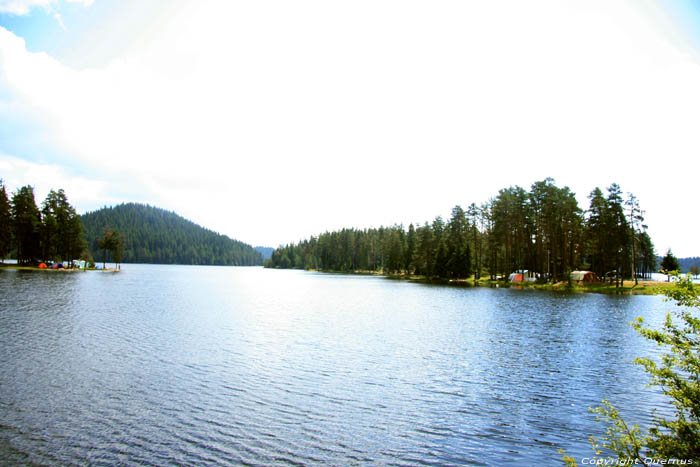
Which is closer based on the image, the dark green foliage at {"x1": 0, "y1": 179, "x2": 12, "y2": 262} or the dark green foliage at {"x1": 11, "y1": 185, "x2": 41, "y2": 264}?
the dark green foliage at {"x1": 0, "y1": 179, "x2": 12, "y2": 262}

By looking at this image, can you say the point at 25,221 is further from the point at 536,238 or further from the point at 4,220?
the point at 536,238

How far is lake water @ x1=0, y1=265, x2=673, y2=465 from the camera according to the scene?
11.5 meters

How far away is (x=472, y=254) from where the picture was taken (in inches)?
Answer: 4141

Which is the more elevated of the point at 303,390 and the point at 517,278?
the point at 517,278

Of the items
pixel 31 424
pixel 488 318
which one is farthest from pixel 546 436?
pixel 488 318

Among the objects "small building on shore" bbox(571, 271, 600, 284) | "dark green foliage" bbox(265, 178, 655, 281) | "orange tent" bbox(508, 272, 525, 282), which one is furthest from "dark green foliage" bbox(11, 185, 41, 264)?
"small building on shore" bbox(571, 271, 600, 284)

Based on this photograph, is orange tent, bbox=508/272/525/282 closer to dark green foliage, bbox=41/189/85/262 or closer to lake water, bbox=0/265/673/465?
lake water, bbox=0/265/673/465

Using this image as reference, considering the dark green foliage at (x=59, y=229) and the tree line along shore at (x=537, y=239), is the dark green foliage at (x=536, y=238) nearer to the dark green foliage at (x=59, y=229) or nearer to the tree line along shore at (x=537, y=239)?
the tree line along shore at (x=537, y=239)

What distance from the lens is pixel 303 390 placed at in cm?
1658

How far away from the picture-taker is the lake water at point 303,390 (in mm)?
11461

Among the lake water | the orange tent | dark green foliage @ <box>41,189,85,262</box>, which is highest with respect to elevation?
dark green foliage @ <box>41,189,85,262</box>

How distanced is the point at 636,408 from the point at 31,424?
21258 millimetres

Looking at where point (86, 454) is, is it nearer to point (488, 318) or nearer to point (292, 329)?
point (292, 329)

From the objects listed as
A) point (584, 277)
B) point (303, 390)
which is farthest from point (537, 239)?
point (303, 390)
